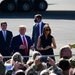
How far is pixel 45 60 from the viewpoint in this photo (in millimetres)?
12516

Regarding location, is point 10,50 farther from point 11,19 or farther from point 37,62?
point 11,19

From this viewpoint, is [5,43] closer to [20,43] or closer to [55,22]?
[20,43]

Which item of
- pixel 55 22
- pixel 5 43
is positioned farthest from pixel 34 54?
pixel 55 22

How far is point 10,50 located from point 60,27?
50.3ft

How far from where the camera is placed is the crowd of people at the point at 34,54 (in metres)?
11.8

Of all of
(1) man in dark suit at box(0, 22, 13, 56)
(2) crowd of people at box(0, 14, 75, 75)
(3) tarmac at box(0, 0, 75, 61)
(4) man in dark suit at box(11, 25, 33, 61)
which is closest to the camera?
(2) crowd of people at box(0, 14, 75, 75)

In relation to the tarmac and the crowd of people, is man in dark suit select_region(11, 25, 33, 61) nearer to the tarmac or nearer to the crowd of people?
the crowd of people

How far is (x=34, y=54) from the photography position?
13.2 metres

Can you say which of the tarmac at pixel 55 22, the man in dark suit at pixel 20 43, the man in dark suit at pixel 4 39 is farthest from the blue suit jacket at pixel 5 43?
the tarmac at pixel 55 22

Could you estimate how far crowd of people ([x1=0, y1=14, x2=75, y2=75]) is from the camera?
1183 centimetres

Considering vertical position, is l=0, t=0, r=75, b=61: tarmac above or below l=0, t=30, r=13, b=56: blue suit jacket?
below

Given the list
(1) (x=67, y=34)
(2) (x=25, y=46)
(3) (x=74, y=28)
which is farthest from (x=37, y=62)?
(3) (x=74, y=28)

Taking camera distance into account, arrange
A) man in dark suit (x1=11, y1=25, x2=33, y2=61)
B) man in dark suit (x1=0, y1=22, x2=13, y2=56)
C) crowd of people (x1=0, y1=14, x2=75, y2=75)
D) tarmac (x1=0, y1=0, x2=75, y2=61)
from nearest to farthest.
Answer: crowd of people (x1=0, y1=14, x2=75, y2=75)
man in dark suit (x1=11, y1=25, x2=33, y2=61)
man in dark suit (x1=0, y1=22, x2=13, y2=56)
tarmac (x1=0, y1=0, x2=75, y2=61)

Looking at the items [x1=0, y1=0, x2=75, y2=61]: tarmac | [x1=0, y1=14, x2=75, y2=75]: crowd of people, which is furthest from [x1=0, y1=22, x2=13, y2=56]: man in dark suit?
[x1=0, y1=0, x2=75, y2=61]: tarmac
